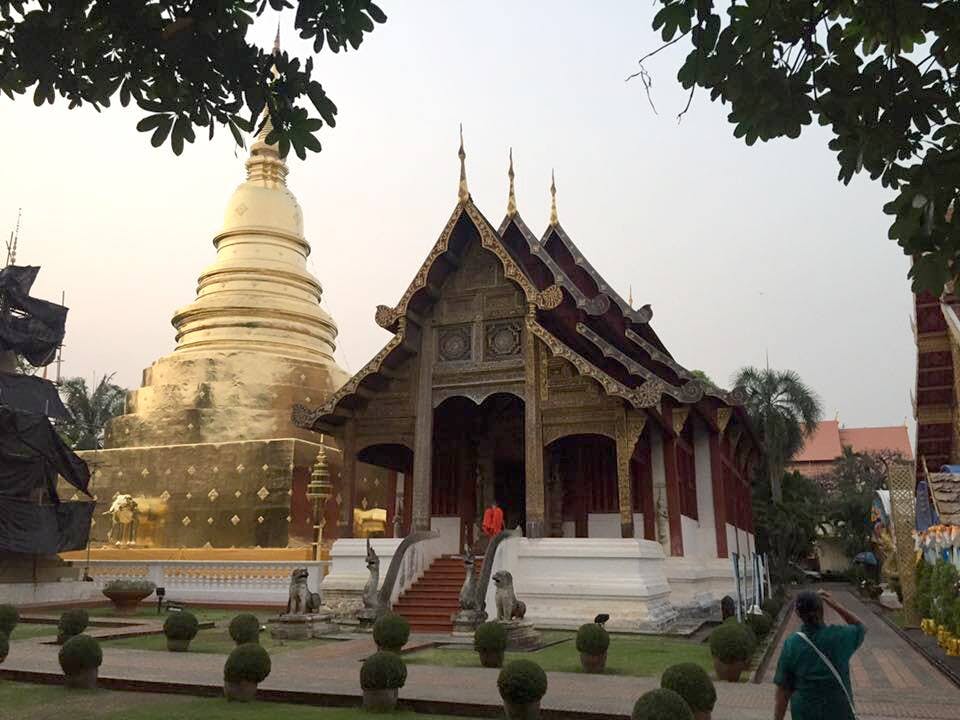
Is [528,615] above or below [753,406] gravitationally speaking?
below

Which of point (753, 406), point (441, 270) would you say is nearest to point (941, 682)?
point (441, 270)

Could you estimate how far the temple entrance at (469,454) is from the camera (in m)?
16.5

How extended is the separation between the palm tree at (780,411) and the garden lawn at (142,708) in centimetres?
3093

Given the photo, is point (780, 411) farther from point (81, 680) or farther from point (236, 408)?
point (81, 680)

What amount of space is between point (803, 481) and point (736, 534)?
1758 centimetres

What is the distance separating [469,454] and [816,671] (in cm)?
1310

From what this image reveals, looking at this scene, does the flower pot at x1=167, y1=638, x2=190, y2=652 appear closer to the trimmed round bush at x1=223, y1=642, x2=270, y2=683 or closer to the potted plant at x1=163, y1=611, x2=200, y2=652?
the potted plant at x1=163, y1=611, x2=200, y2=652

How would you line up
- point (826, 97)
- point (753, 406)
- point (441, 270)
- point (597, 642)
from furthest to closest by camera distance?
point (753, 406) < point (441, 270) < point (597, 642) < point (826, 97)

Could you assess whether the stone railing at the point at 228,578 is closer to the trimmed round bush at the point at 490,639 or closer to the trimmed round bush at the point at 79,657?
the trimmed round bush at the point at 490,639

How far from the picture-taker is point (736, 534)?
21.3m

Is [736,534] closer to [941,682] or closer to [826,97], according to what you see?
[941,682]

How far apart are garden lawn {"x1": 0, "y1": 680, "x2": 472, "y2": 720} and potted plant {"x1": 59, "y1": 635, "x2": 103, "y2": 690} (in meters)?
0.12

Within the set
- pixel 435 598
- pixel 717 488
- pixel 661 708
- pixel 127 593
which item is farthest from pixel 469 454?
pixel 661 708

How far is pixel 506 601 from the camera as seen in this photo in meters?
10.5
